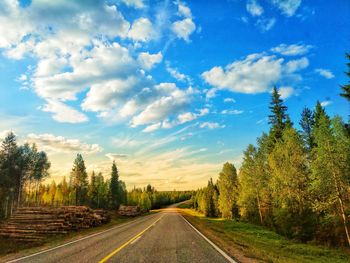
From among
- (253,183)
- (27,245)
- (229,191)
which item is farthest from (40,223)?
(229,191)

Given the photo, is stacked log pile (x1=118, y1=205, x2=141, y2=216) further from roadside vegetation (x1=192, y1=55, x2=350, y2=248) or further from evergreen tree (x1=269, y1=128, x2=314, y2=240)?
evergreen tree (x1=269, y1=128, x2=314, y2=240)

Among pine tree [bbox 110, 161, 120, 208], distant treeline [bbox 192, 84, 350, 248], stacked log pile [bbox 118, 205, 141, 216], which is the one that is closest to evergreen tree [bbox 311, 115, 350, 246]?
distant treeline [bbox 192, 84, 350, 248]

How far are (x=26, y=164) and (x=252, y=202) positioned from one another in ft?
169

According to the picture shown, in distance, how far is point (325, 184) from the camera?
24141 mm

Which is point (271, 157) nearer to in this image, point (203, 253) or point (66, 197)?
point (203, 253)

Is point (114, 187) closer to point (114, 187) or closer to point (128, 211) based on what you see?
point (114, 187)

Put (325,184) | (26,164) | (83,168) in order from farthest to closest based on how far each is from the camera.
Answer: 1. (83,168)
2. (26,164)
3. (325,184)

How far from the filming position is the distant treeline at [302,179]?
23.9m

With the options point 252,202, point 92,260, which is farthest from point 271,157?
point 92,260

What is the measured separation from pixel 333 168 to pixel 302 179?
6306mm

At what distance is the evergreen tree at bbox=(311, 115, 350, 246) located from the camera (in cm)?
2342

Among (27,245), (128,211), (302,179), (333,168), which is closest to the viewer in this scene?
(27,245)

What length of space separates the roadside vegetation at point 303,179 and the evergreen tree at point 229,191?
7.37 meters

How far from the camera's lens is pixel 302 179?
29453 mm
